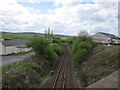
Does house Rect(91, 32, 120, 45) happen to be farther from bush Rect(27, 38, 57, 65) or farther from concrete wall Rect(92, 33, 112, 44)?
bush Rect(27, 38, 57, 65)

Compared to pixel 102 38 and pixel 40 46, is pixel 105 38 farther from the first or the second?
pixel 40 46

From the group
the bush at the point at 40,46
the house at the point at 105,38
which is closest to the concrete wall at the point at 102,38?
the house at the point at 105,38

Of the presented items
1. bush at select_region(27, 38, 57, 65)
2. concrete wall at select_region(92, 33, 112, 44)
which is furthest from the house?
bush at select_region(27, 38, 57, 65)

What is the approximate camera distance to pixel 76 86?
1772 cm

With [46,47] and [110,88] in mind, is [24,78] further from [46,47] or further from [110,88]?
[46,47]

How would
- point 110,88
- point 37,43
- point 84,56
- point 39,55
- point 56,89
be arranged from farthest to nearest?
point 84,56 → point 39,55 → point 37,43 → point 56,89 → point 110,88

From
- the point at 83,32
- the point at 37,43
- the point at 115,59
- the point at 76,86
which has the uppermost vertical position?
the point at 83,32

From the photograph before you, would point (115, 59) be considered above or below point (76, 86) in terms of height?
above

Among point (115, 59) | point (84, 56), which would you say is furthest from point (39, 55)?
point (115, 59)

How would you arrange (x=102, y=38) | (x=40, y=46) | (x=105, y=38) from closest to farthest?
(x=40, y=46), (x=105, y=38), (x=102, y=38)

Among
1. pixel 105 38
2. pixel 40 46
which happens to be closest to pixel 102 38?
pixel 105 38

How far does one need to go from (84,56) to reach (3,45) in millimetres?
22716

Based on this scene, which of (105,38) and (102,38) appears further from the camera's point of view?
(102,38)

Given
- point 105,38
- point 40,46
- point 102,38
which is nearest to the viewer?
point 40,46
